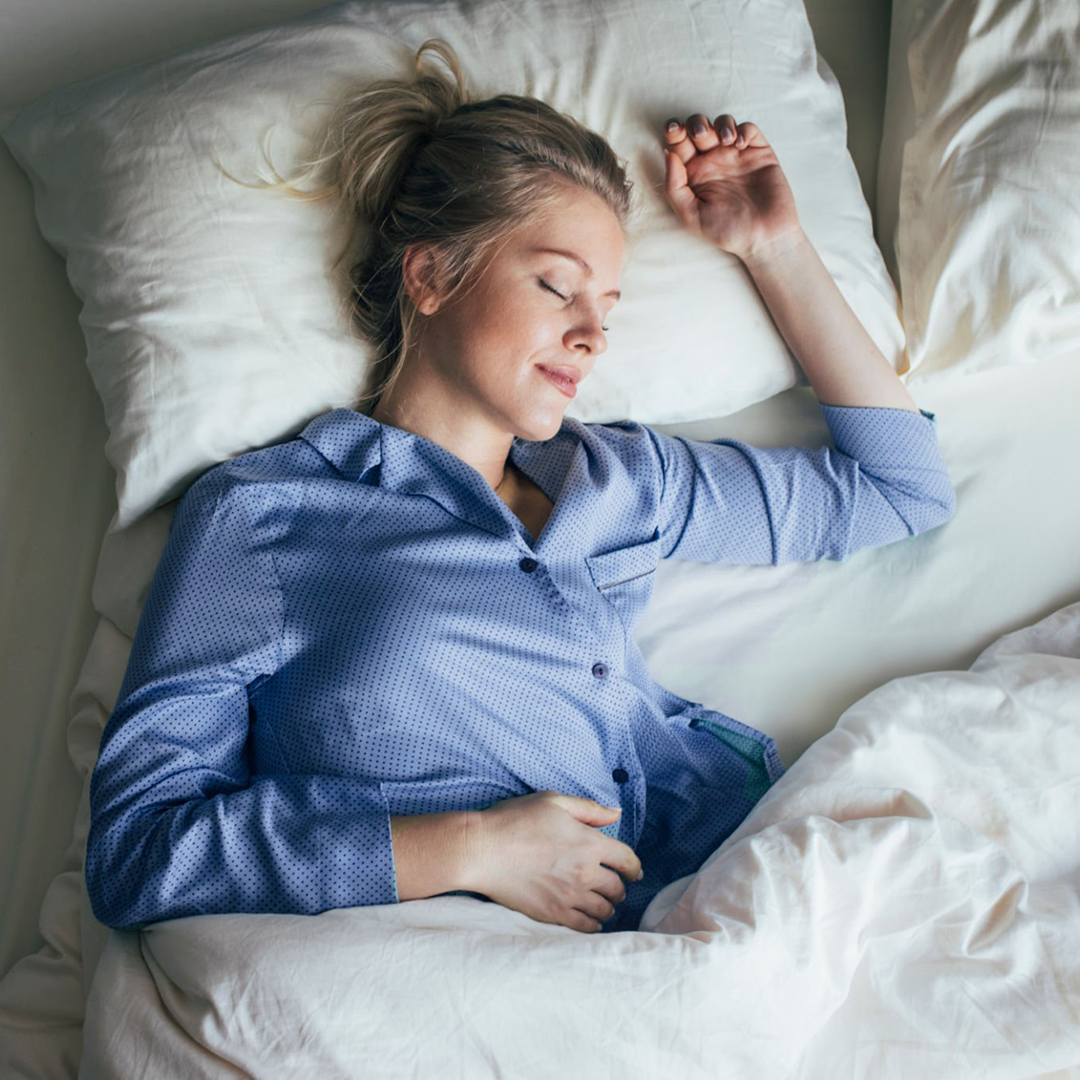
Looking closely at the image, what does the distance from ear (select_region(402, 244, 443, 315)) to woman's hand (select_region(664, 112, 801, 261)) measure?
0.40 meters

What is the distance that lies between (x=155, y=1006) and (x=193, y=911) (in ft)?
0.32

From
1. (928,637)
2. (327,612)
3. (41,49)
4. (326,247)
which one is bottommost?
(928,637)

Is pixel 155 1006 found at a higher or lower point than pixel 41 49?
lower

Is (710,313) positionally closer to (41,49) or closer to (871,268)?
(871,268)

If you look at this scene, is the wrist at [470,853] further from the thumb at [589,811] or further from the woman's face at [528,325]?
the woman's face at [528,325]

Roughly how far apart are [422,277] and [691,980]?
0.88 m

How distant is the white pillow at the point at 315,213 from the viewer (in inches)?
55.6

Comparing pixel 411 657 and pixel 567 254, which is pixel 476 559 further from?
pixel 567 254

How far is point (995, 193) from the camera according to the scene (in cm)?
156

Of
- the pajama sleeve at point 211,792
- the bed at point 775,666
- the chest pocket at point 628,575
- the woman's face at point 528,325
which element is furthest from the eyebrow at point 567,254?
the pajama sleeve at point 211,792

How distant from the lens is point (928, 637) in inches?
57.3

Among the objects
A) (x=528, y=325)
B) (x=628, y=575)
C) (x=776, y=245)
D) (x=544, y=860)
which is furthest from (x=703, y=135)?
(x=544, y=860)

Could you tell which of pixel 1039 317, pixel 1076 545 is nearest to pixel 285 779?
pixel 1076 545

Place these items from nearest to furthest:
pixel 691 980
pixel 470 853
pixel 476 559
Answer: pixel 691 980, pixel 470 853, pixel 476 559
